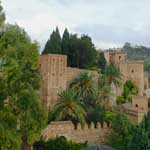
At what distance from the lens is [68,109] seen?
891 inches

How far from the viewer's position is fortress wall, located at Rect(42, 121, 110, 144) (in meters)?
21.2

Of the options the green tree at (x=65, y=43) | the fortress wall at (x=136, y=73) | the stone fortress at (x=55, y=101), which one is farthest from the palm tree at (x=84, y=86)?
the fortress wall at (x=136, y=73)

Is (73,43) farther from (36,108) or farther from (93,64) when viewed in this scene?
(36,108)

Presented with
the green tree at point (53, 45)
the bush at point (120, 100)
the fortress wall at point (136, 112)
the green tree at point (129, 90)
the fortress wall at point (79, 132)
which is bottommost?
the fortress wall at point (79, 132)

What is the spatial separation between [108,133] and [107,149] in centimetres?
281

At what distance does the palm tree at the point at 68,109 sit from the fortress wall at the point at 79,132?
640 millimetres

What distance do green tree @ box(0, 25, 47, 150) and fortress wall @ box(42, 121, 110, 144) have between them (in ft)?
20.1

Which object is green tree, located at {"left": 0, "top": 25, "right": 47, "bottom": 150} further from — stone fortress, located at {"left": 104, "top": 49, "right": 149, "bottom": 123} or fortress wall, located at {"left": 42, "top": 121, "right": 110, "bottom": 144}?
stone fortress, located at {"left": 104, "top": 49, "right": 149, "bottom": 123}

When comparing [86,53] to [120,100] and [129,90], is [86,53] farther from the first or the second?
[120,100]

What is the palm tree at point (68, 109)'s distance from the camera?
22.6 m

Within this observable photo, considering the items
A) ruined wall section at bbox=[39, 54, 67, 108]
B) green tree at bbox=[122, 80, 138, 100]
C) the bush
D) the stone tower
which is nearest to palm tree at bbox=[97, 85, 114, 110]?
the bush

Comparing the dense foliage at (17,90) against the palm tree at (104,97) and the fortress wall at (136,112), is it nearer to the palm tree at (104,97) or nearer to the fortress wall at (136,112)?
the fortress wall at (136,112)

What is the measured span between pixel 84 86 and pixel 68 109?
3275mm

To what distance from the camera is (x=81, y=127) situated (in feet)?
72.8
